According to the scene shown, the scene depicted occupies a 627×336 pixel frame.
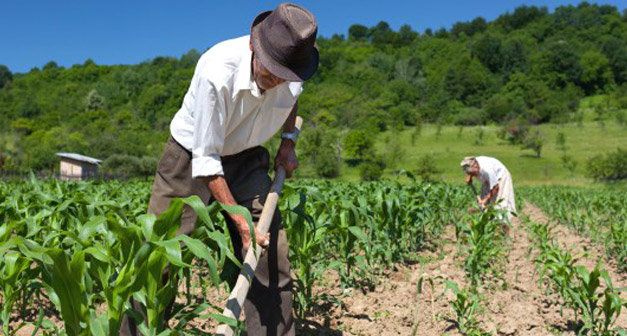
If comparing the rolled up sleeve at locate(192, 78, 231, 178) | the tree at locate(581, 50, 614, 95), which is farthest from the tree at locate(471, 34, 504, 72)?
the rolled up sleeve at locate(192, 78, 231, 178)

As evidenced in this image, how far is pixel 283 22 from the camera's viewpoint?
224cm

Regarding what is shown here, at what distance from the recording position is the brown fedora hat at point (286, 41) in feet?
7.29

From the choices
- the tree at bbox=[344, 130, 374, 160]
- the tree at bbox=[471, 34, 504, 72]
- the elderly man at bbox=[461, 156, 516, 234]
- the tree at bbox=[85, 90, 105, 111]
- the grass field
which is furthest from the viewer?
the tree at bbox=[471, 34, 504, 72]

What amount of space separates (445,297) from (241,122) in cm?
242

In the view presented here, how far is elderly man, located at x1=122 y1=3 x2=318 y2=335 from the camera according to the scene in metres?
2.25

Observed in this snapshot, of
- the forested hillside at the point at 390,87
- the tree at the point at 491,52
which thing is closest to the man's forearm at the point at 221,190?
the forested hillside at the point at 390,87

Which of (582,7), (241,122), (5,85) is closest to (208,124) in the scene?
(241,122)

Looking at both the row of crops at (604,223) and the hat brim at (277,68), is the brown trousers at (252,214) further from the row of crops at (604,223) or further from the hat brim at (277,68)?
the row of crops at (604,223)

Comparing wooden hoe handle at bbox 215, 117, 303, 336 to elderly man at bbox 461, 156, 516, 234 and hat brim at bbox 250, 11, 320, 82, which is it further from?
elderly man at bbox 461, 156, 516, 234

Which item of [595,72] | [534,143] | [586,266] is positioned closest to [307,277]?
[586,266]

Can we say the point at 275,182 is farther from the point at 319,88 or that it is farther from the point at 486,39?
the point at 486,39

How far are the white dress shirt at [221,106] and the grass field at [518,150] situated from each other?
109 feet

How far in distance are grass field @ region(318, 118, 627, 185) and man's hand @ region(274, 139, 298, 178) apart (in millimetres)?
32813

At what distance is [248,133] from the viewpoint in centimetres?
257
